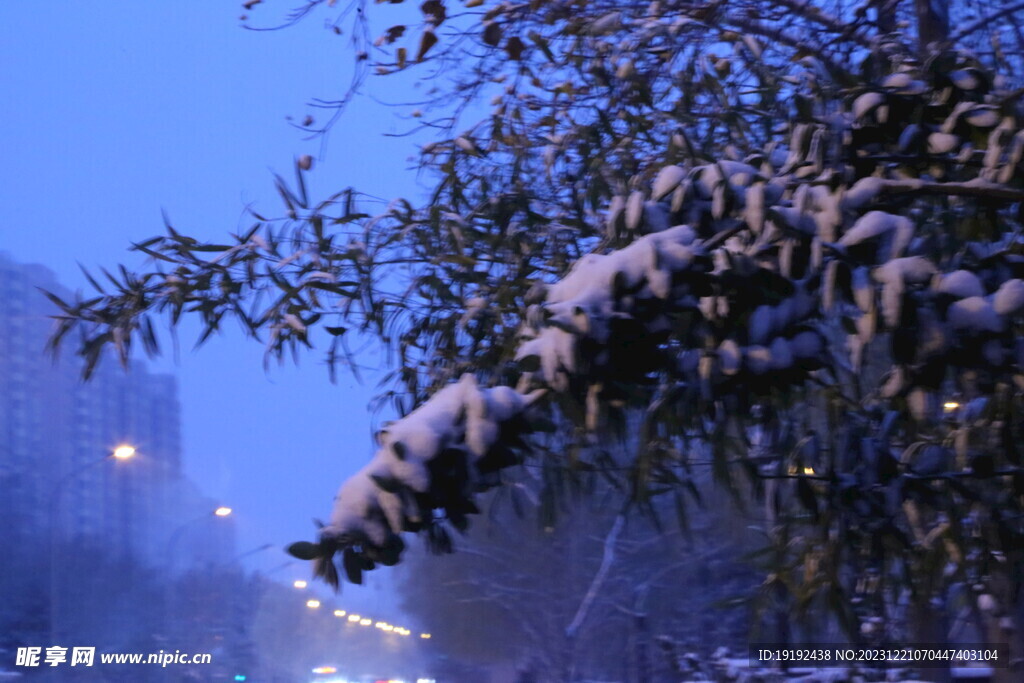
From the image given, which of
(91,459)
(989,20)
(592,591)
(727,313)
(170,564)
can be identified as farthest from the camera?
(170,564)

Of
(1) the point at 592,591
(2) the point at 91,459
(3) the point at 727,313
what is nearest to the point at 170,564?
(2) the point at 91,459

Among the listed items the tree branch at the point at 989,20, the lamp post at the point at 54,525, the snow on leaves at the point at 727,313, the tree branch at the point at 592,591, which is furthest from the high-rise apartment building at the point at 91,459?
the snow on leaves at the point at 727,313

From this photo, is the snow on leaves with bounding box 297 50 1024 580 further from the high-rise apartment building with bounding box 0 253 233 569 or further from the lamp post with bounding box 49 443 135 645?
the high-rise apartment building with bounding box 0 253 233 569

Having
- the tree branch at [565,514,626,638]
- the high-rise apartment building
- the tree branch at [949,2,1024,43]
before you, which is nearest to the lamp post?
the high-rise apartment building

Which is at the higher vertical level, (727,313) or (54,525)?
(54,525)

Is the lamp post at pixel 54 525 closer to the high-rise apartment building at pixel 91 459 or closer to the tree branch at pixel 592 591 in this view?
the high-rise apartment building at pixel 91 459

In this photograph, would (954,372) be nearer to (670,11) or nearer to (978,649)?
(978,649)

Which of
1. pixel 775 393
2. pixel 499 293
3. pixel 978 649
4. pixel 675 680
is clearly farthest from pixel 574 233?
pixel 675 680

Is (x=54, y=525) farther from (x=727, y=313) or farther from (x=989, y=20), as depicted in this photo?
(x=727, y=313)

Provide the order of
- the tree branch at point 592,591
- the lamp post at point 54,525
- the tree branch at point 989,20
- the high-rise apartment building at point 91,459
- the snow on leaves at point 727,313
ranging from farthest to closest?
the high-rise apartment building at point 91,459 < the tree branch at point 592,591 < the lamp post at point 54,525 < the tree branch at point 989,20 < the snow on leaves at point 727,313

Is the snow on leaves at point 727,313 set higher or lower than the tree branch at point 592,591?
lower

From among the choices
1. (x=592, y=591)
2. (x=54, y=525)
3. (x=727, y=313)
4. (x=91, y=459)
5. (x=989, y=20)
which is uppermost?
(x=91, y=459)

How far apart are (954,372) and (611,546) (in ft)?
43.2

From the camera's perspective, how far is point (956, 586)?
4.58 metres
